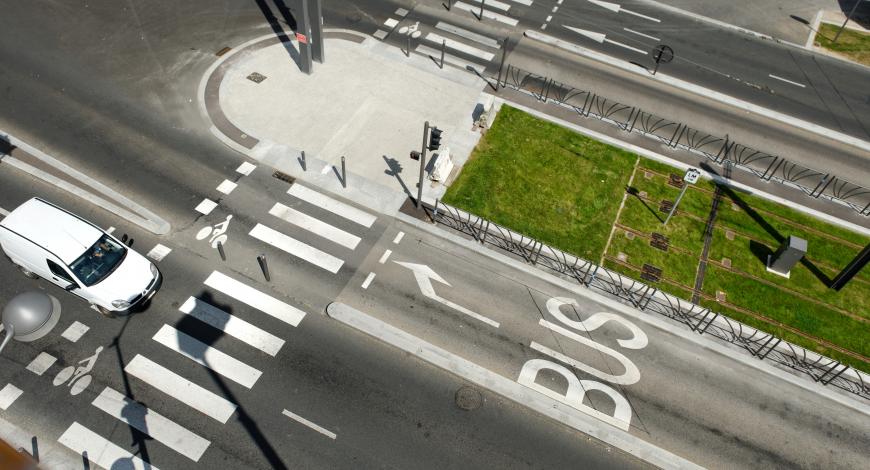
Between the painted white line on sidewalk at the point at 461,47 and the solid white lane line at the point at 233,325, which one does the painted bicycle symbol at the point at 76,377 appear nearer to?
the solid white lane line at the point at 233,325

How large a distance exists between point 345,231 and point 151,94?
13.6 meters

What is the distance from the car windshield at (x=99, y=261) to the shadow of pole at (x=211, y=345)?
3.12m

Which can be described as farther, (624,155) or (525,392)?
(624,155)

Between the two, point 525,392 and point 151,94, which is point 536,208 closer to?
Answer: point 525,392

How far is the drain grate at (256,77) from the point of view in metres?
27.1

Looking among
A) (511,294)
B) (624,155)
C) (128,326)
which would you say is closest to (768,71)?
(624,155)

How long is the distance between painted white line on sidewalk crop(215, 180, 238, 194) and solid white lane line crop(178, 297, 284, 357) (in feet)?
18.5

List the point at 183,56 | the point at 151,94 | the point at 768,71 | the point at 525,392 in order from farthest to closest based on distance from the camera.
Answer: the point at 768,71 → the point at 183,56 → the point at 151,94 → the point at 525,392

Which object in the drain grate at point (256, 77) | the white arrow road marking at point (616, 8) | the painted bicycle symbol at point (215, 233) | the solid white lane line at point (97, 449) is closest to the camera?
the solid white lane line at point (97, 449)

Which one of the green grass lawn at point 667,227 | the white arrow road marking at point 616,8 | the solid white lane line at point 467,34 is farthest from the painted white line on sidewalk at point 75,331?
the white arrow road marking at point 616,8

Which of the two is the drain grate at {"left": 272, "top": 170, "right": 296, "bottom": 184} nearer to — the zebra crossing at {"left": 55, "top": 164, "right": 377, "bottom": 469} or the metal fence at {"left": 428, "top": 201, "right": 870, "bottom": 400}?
the zebra crossing at {"left": 55, "top": 164, "right": 377, "bottom": 469}

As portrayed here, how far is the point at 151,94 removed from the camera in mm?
25625

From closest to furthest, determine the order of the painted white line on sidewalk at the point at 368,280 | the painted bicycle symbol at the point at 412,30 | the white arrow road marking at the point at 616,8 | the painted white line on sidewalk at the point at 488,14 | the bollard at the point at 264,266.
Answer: the bollard at the point at 264,266 → the painted white line on sidewalk at the point at 368,280 → the painted bicycle symbol at the point at 412,30 → the painted white line on sidewalk at the point at 488,14 → the white arrow road marking at the point at 616,8

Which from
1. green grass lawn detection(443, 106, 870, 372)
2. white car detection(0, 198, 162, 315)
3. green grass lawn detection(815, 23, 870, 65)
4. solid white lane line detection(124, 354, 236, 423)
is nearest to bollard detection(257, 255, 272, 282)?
white car detection(0, 198, 162, 315)
